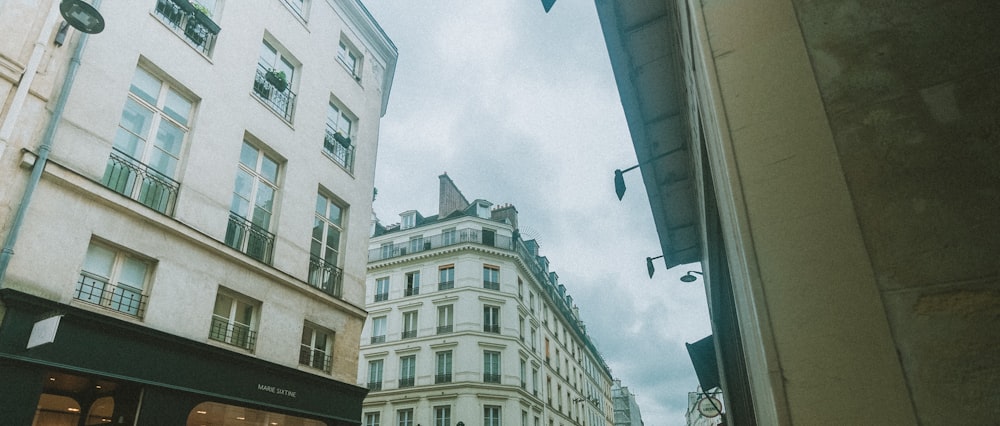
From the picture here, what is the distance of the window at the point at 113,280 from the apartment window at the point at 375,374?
28.8 metres

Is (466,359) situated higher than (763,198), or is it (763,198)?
(466,359)

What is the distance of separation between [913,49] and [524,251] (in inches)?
1562

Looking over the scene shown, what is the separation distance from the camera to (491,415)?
33562mm

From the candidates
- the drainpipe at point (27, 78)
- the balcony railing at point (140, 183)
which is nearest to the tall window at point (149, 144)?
the balcony railing at point (140, 183)

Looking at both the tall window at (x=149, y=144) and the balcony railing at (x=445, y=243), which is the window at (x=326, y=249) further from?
the balcony railing at (x=445, y=243)

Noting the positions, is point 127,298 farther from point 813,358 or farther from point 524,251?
point 524,251

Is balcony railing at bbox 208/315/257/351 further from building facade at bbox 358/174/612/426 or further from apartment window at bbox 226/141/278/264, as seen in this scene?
building facade at bbox 358/174/612/426

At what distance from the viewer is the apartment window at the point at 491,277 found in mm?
37406

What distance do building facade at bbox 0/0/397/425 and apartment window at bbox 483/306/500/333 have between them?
23.0 meters

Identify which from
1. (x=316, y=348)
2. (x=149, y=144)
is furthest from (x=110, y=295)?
(x=316, y=348)

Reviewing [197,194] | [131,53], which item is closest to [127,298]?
[197,194]

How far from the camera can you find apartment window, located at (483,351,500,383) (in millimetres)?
34469

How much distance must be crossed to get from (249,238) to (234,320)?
5.83ft

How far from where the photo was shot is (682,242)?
387 inches
